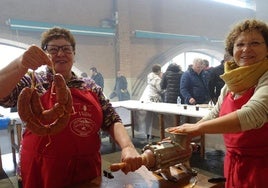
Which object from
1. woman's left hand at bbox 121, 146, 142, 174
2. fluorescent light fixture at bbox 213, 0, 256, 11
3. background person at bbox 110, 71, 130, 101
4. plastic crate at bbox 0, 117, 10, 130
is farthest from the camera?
fluorescent light fixture at bbox 213, 0, 256, 11

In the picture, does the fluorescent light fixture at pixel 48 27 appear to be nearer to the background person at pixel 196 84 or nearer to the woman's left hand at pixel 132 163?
the background person at pixel 196 84

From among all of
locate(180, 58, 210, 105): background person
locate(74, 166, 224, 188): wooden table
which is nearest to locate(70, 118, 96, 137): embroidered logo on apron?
locate(74, 166, 224, 188): wooden table

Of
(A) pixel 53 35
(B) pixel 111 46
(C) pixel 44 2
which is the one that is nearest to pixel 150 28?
(B) pixel 111 46

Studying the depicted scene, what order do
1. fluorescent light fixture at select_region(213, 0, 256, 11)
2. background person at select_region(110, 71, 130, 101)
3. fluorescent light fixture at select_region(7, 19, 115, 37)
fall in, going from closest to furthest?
1. fluorescent light fixture at select_region(7, 19, 115, 37)
2. background person at select_region(110, 71, 130, 101)
3. fluorescent light fixture at select_region(213, 0, 256, 11)

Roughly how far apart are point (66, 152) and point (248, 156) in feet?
2.88

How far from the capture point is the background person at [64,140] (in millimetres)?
1332

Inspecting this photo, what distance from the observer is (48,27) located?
8.24 meters

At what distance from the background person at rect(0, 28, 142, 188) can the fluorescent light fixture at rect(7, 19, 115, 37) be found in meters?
7.02

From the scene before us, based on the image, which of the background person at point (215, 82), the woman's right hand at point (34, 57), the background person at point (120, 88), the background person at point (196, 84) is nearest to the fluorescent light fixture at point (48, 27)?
the background person at point (120, 88)

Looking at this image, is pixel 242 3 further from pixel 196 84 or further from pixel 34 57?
pixel 34 57

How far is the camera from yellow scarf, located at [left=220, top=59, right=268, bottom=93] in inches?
53.5

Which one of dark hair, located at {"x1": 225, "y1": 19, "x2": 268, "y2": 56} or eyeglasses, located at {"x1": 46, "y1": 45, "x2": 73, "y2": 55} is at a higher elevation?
dark hair, located at {"x1": 225, "y1": 19, "x2": 268, "y2": 56}

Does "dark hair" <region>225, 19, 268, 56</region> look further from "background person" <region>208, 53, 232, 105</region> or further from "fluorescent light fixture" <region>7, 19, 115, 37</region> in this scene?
"fluorescent light fixture" <region>7, 19, 115, 37</region>

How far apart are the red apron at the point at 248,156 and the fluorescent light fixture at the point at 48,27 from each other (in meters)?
7.48
